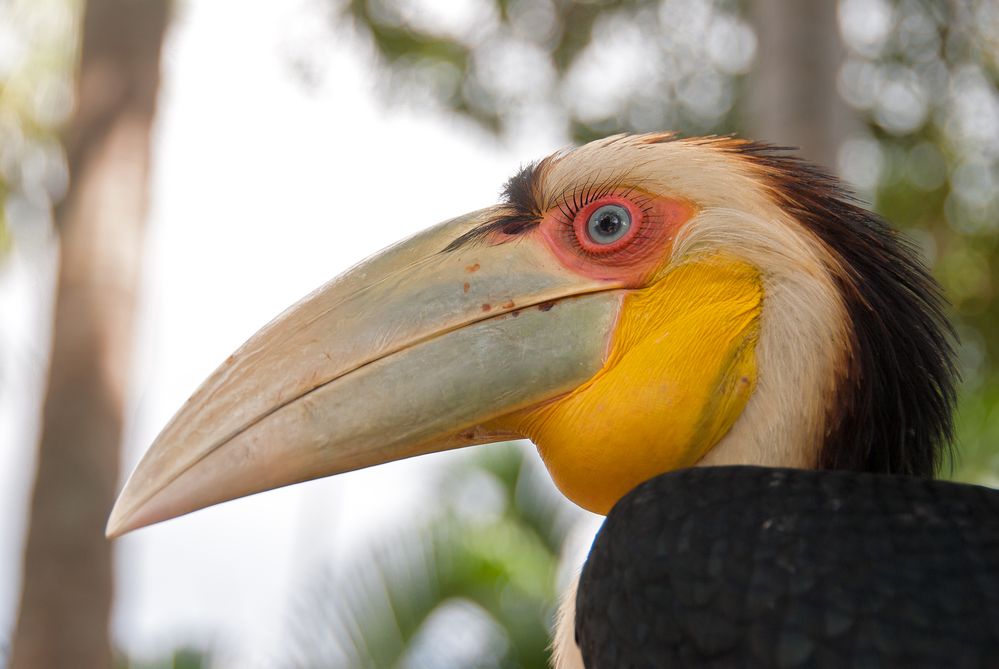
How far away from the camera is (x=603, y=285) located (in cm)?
272

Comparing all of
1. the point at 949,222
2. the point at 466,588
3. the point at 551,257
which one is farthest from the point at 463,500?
the point at 949,222

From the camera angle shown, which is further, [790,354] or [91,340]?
[91,340]

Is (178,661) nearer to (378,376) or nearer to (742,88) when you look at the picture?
(378,376)

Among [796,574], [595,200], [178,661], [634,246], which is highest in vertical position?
[595,200]

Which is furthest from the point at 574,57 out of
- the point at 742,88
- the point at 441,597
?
the point at 441,597

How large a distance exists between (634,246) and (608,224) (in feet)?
0.31

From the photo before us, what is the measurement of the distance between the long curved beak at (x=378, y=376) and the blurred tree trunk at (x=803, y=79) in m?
3.19

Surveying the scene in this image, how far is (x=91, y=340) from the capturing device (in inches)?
226

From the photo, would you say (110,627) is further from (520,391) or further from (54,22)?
(54,22)

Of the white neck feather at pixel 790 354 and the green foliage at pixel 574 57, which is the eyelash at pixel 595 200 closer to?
the white neck feather at pixel 790 354

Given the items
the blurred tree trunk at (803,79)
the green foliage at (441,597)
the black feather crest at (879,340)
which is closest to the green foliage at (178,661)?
the green foliage at (441,597)

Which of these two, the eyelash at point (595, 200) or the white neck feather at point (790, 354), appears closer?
the white neck feather at point (790, 354)

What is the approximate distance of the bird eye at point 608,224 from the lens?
2.75 meters

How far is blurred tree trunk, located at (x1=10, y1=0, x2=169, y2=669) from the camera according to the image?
5.39 metres
